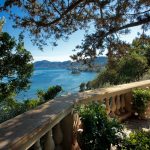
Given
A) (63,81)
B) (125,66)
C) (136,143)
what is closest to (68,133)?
(136,143)

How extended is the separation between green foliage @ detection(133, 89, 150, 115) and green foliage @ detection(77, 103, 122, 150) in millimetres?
3146

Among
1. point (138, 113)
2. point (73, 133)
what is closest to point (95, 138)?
point (73, 133)

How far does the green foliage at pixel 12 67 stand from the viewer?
45.9 feet

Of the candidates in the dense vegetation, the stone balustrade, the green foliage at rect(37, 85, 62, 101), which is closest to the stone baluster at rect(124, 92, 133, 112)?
the stone balustrade

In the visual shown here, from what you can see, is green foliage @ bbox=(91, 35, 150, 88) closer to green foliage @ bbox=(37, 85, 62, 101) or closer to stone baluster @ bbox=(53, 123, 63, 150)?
green foliage @ bbox=(37, 85, 62, 101)

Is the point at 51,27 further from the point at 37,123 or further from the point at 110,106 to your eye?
the point at 37,123

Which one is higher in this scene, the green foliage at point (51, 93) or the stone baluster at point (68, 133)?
the stone baluster at point (68, 133)

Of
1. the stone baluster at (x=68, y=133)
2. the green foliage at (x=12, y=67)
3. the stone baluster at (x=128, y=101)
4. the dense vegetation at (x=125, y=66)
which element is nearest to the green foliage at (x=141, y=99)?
the stone baluster at (x=128, y=101)

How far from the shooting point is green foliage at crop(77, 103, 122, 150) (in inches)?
167

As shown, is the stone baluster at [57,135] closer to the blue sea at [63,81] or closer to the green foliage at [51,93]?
the blue sea at [63,81]

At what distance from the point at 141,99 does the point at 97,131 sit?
3.50 m

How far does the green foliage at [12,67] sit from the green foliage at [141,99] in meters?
7.80

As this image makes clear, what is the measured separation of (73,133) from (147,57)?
26.6 meters

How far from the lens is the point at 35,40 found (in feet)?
35.9
